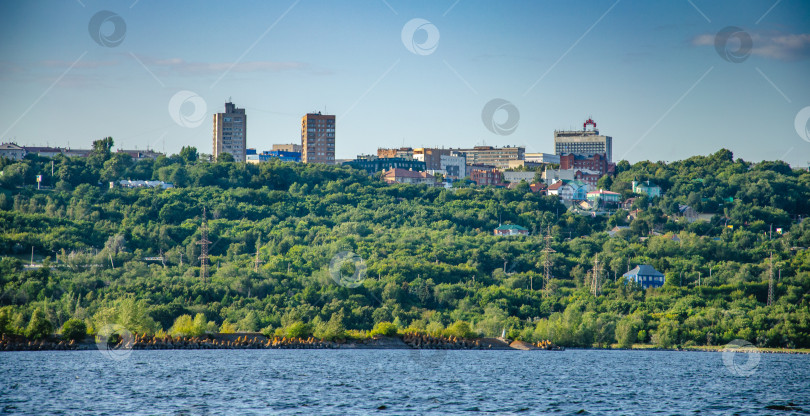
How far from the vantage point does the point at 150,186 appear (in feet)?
499

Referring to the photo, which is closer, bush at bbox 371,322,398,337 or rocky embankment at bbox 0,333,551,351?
rocky embankment at bbox 0,333,551,351

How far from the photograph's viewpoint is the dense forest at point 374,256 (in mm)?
88688

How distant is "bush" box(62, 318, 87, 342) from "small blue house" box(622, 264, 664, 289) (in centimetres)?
6673

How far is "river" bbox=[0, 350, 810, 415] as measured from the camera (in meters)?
A: 42.7

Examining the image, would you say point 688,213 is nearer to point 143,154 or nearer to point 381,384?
point 143,154

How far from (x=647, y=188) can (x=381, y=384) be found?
139 m

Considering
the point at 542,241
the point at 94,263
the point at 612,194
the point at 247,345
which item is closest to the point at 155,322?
the point at 247,345

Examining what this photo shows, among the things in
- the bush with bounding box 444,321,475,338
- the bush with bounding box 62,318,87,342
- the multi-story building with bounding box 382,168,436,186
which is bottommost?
the bush with bounding box 444,321,475,338

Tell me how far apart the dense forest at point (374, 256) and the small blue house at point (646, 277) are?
191cm

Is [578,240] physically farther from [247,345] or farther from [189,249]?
[247,345]

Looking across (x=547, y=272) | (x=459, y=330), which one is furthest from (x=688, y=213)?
(x=459, y=330)

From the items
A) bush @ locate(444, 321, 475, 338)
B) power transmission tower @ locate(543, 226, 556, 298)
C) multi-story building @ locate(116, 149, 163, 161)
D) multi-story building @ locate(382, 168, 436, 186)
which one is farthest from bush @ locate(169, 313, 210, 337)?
multi-story building @ locate(116, 149, 163, 161)

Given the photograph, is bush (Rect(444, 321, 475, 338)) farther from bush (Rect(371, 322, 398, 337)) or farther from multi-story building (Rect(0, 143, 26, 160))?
multi-story building (Rect(0, 143, 26, 160))

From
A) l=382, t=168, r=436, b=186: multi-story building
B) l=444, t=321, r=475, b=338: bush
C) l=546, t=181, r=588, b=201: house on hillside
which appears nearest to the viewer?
l=444, t=321, r=475, b=338: bush
